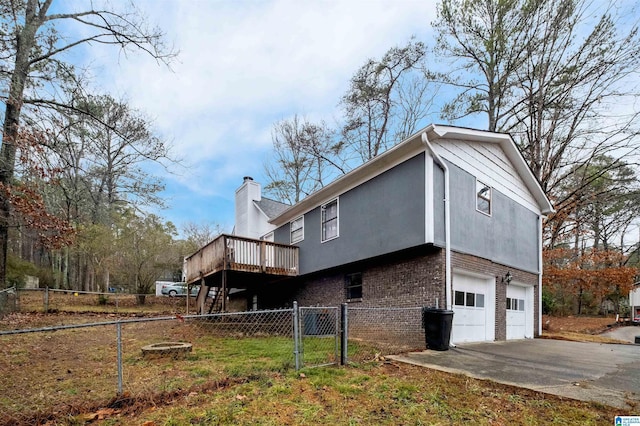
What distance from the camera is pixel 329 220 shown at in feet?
39.4

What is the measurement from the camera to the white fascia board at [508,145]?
8.66 meters

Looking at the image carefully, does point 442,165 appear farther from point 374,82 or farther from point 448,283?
point 374,82

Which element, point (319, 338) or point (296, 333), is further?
point (319, 338)

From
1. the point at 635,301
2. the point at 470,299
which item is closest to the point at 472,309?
the point at 470,299

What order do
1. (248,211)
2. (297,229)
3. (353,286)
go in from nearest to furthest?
(353,286)
(297,229)
(248,211)

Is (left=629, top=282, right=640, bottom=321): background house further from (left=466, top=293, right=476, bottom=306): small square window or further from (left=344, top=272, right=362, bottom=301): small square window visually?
(left=344, top=272, right=362, bottom=301): small square window

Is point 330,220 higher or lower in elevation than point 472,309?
higher

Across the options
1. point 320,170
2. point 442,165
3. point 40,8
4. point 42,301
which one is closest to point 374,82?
point 320,170

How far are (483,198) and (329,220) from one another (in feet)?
16.0

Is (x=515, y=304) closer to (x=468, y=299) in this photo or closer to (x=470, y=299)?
(x=470, y=299)

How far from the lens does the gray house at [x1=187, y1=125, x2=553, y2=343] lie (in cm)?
842

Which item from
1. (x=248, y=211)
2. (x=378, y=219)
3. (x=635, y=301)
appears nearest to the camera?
(x=378, y=219)

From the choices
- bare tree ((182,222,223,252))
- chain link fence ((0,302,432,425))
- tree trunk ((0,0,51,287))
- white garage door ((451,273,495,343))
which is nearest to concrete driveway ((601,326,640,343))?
white garage door ((451,273,495,343))

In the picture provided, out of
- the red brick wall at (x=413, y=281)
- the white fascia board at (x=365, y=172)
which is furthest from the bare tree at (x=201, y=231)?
the red brick wall at (x=413, y=281)
